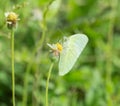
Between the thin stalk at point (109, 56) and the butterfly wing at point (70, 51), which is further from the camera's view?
the thin stalk at point (109, 56)

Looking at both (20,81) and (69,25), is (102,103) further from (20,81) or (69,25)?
(69,25)

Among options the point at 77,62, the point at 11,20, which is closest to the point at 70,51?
the point at 11,20

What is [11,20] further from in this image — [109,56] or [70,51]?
[109,56]

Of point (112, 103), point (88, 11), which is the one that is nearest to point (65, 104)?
point (112, 103)

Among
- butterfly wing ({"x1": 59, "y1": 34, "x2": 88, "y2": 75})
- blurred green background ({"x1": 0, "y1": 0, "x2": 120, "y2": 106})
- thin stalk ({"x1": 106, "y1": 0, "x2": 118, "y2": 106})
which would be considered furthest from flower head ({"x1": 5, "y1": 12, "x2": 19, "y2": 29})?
thin stalk ({"x1": 106, "y1": 0, "x2": 118, "y2": 106})

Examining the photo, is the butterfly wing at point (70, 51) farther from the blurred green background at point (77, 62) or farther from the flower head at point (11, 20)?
the blurred green background at point (77, 62)

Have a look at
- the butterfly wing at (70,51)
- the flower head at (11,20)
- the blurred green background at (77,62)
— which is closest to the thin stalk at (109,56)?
the blurred green background at (77,62)
